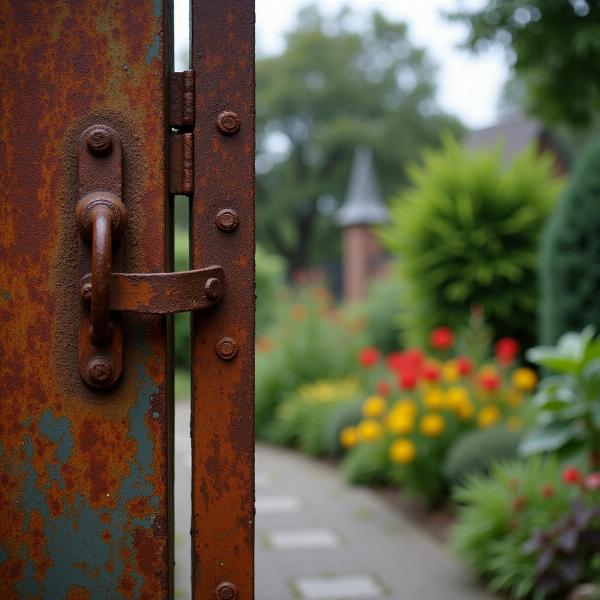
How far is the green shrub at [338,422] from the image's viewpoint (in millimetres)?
7212

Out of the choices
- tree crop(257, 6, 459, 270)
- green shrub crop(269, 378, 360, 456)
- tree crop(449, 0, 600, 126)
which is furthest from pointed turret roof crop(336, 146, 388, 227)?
tree crop(449, 0, 600, 126)

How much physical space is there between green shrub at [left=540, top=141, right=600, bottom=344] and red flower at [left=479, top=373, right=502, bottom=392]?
1.97ft

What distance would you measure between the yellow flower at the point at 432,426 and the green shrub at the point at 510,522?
2.80 feet

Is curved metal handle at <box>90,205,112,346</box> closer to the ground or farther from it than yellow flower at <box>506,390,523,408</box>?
farther from it

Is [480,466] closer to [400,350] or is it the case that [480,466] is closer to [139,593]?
[139,593]

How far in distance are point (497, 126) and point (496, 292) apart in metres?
21.4

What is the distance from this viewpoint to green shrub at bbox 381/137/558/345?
8539 millimetres

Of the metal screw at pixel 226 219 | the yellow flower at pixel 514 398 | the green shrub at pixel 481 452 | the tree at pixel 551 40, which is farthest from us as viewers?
the tree at pixel 551 40

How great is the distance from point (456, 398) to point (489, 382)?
0.25m

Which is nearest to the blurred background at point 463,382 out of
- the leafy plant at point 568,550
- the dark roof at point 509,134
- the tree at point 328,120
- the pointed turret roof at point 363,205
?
the leafy plant at point 568,550

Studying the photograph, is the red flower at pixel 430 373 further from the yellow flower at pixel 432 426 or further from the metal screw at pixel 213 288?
the metal screw at pixel 213 288

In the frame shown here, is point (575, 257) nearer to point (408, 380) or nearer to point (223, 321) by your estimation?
point (408, 380)

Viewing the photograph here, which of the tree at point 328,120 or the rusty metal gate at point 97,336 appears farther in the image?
the tree at point 328,120

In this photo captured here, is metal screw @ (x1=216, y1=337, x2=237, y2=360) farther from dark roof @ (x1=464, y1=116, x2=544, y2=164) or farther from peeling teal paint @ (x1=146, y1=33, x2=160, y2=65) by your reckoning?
dark roof @ (x1=464, y1=116, x2=544, y2=164)
